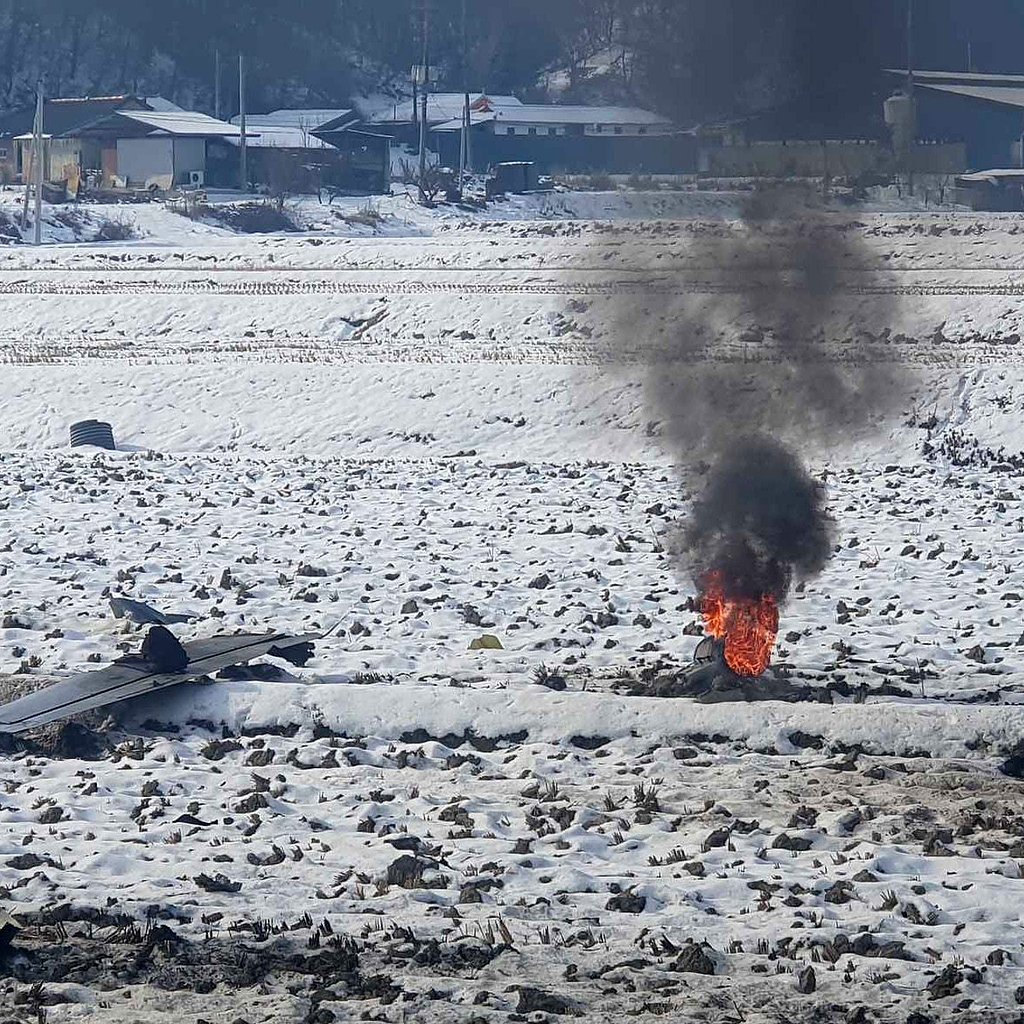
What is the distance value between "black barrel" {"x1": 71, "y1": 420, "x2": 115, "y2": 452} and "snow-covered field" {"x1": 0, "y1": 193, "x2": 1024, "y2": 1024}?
877 millimetres

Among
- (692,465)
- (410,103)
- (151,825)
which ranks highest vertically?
(410,103)

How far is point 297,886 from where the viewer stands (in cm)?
931

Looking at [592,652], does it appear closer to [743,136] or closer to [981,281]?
[743,136]

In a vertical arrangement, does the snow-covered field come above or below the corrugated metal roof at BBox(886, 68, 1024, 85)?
below

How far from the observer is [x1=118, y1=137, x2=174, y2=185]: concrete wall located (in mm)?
76375

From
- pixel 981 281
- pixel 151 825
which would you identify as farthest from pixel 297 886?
pixel 981 281

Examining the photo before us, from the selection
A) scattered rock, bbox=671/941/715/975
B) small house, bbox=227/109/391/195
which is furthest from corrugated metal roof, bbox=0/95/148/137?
scattered rock, bbox=671/941/715/975

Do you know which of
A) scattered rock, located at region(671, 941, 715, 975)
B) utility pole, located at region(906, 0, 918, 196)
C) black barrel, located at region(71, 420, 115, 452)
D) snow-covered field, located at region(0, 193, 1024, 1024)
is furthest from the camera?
black barrel, located at region(71, 420, 115, 452)

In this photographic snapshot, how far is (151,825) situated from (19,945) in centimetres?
194

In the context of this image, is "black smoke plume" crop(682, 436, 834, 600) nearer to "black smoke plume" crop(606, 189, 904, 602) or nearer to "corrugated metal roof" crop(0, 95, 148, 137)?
"black smoke plume" crop(606, 189, 904, 602)

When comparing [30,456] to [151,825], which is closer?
[151,825]

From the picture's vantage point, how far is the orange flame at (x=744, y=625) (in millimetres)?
13172

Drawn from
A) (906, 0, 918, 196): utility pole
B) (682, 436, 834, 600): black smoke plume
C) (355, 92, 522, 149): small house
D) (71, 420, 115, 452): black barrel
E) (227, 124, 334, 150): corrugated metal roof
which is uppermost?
(355, 92, 522, 149): small house

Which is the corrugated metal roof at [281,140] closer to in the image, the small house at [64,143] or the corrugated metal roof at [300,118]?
the corrugated metal roof at [300,118]
